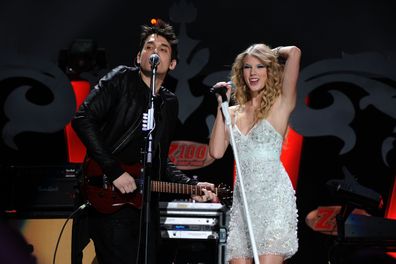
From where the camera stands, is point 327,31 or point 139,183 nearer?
point 139,183

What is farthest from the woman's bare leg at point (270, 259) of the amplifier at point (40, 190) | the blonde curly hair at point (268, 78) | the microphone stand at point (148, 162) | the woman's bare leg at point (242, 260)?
the amplifier at point (40, 190)

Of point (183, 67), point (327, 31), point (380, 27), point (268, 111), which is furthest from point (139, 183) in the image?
point (380, 27)

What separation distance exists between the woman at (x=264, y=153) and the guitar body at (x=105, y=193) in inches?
22.6

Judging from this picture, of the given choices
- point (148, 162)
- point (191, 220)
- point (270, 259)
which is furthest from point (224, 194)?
point (148, 162)

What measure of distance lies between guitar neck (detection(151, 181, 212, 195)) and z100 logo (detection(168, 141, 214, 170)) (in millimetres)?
1796

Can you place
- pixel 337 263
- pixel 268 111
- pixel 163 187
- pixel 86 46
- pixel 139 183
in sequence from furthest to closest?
pixel 86 46 → pixel 337 263 → pixel 163 187 → pixel 139 183 → pixel 268 111

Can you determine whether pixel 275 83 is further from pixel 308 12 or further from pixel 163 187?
pixel 308 12

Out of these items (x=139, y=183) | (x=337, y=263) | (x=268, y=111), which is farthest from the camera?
(x=337, y=263)

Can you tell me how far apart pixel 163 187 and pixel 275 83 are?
3.54 ft

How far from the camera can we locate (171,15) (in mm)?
6035

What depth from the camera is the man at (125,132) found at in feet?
12.1

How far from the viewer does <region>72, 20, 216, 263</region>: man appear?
368 centimetres

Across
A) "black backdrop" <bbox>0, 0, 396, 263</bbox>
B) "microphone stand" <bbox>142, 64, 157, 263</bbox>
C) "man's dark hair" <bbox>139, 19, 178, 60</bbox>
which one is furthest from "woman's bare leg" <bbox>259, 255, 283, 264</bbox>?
"black backdrop" <bbox>0, 0, 396, 263</bbox>

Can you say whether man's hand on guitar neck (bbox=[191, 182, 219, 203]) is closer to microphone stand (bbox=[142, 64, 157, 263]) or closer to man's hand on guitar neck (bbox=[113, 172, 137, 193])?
man's hand on guitar neck (bbox=[113, 172, 137, 193])
